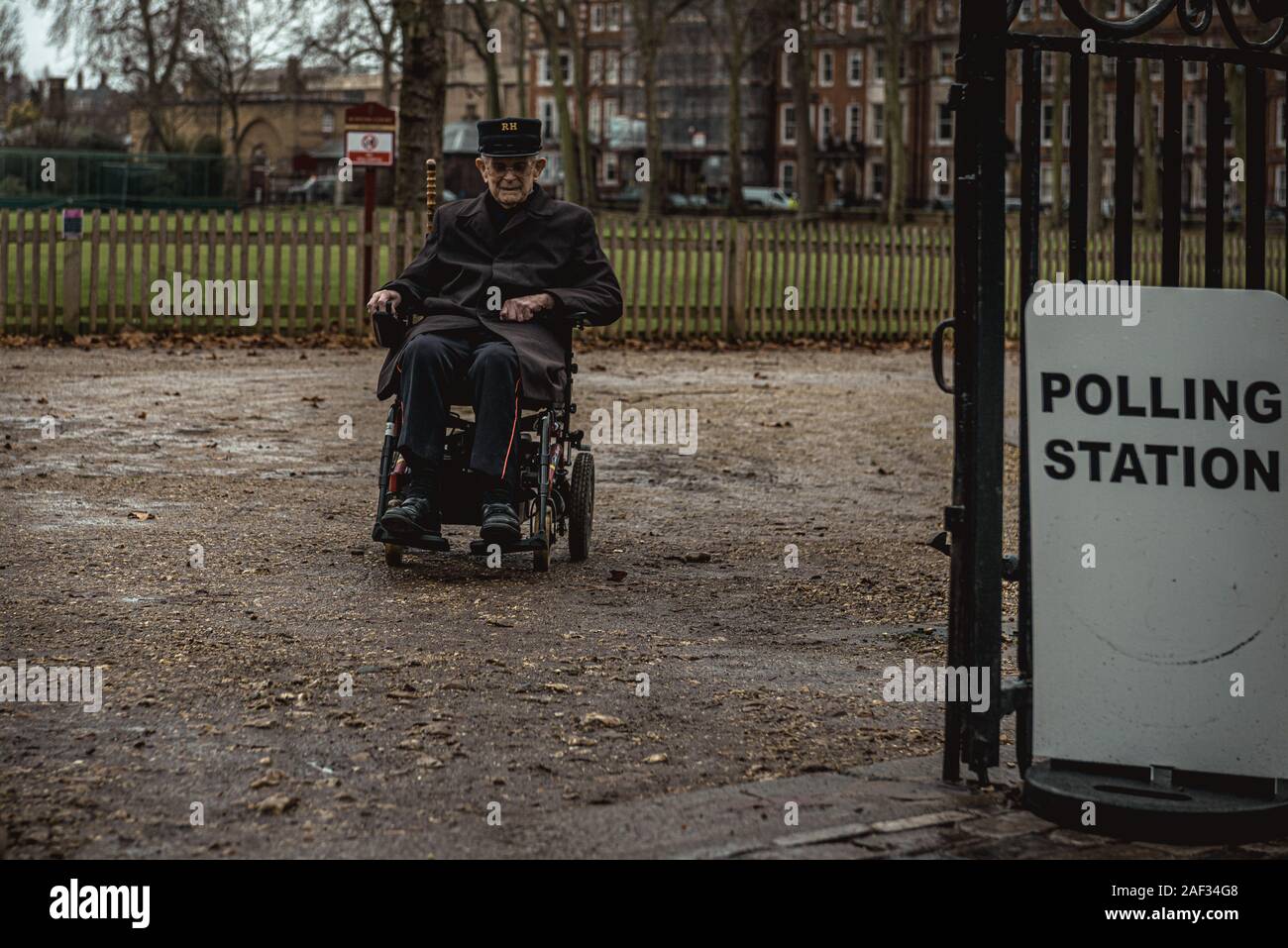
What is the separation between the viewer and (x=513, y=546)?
23.3 feet

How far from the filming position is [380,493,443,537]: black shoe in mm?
6965

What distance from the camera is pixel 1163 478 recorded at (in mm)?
4203

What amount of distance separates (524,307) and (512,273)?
0.26 metres

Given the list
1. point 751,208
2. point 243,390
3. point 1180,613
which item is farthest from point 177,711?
point 751,208

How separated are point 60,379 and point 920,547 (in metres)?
8.55

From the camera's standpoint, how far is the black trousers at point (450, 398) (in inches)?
279

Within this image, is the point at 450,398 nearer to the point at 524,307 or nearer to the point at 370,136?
the point at 524,307

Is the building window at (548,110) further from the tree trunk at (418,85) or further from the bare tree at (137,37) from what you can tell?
the tree trunk at (418,85)

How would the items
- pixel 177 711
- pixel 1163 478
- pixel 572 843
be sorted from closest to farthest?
pixel 572 843, pixel 1163 478, pixel 177 711

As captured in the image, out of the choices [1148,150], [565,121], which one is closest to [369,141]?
[565,121]

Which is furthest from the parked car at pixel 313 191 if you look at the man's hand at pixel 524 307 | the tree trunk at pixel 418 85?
the man's hand at pixel 524 307

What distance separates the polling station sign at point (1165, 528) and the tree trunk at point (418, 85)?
1789cm

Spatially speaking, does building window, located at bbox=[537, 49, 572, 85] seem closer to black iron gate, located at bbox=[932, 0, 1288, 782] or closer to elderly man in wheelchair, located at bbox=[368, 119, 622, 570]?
elderly man in wheelchair, located at bbox=[368, 119, 622, 570]

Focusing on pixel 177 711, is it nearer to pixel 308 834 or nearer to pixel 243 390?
pixel 308 834
